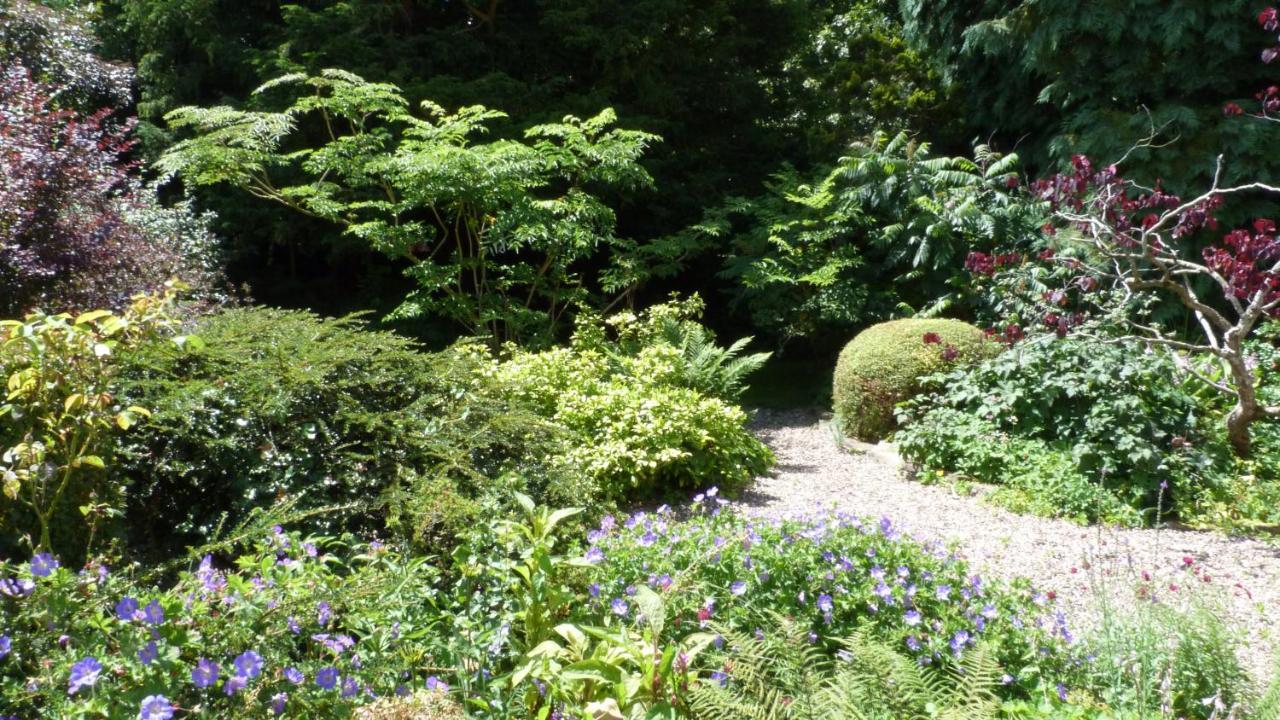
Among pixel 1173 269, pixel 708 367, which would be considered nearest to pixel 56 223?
pixel 708 367

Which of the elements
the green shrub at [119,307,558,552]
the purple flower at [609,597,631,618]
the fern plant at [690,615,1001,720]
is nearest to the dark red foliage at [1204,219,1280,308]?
the fern plant at [690,615,1001,720]

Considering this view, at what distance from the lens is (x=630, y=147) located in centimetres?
798

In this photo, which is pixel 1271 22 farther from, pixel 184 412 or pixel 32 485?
pixel 32 485

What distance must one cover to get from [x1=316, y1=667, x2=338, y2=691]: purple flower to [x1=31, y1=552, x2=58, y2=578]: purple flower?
2.10ft

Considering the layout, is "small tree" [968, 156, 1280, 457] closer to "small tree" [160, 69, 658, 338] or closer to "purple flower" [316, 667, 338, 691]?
"small tree" [160, 69, 658, 338]

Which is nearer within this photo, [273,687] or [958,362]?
[273,687]

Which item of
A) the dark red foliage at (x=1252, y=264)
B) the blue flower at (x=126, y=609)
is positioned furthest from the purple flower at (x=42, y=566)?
the dark red foliage at (x=1252, y=264)

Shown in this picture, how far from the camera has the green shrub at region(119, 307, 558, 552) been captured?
128 inches

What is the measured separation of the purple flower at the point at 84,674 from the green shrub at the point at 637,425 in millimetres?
2911

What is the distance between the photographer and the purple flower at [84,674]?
1.69 metres

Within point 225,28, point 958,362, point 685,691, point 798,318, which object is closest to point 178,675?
point 685,691

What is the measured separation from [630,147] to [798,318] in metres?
2.94

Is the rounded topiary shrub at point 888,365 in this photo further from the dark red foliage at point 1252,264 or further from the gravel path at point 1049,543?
the dark red foliage at point 1252,264

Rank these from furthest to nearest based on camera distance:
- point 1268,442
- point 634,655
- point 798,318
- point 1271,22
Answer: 1. point 798,318
2. point 1268,442
3. point 1271,22
4. point 634,655
